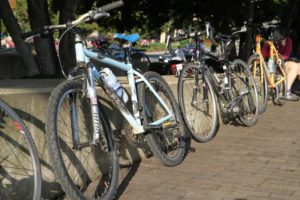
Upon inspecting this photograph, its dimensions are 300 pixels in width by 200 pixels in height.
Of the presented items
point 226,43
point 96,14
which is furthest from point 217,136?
point 96,14

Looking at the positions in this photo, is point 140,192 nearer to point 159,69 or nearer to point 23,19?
point 159,69

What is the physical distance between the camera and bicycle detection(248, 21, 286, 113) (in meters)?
8.34

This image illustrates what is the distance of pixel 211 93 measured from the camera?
249 inches

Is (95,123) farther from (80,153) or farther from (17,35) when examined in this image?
(17,35)

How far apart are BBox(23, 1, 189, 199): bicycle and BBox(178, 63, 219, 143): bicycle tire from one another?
2.04ft

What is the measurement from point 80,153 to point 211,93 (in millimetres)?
2487

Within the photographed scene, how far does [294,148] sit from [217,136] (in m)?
1.04

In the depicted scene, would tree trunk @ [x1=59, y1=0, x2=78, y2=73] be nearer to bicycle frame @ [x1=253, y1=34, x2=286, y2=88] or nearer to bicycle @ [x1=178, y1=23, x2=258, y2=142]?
bicycle @ [x1=178, y1=23, x2=258, y2=142]

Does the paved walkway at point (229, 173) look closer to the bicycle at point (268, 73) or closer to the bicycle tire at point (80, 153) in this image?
the bicycle tire at point (80, 153)

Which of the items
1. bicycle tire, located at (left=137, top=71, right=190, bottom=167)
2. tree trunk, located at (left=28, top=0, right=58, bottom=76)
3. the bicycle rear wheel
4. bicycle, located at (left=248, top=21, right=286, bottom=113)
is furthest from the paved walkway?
tree trunk, located at (left=28, top=0, right=58, bottom=76)

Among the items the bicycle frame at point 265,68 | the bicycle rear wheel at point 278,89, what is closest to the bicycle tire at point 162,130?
the bicycle frame at point 265,68

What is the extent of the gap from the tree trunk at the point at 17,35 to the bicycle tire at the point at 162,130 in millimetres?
3467

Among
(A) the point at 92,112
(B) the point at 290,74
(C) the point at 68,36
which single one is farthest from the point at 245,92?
(A) the point at 92,112

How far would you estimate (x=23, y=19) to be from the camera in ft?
143
